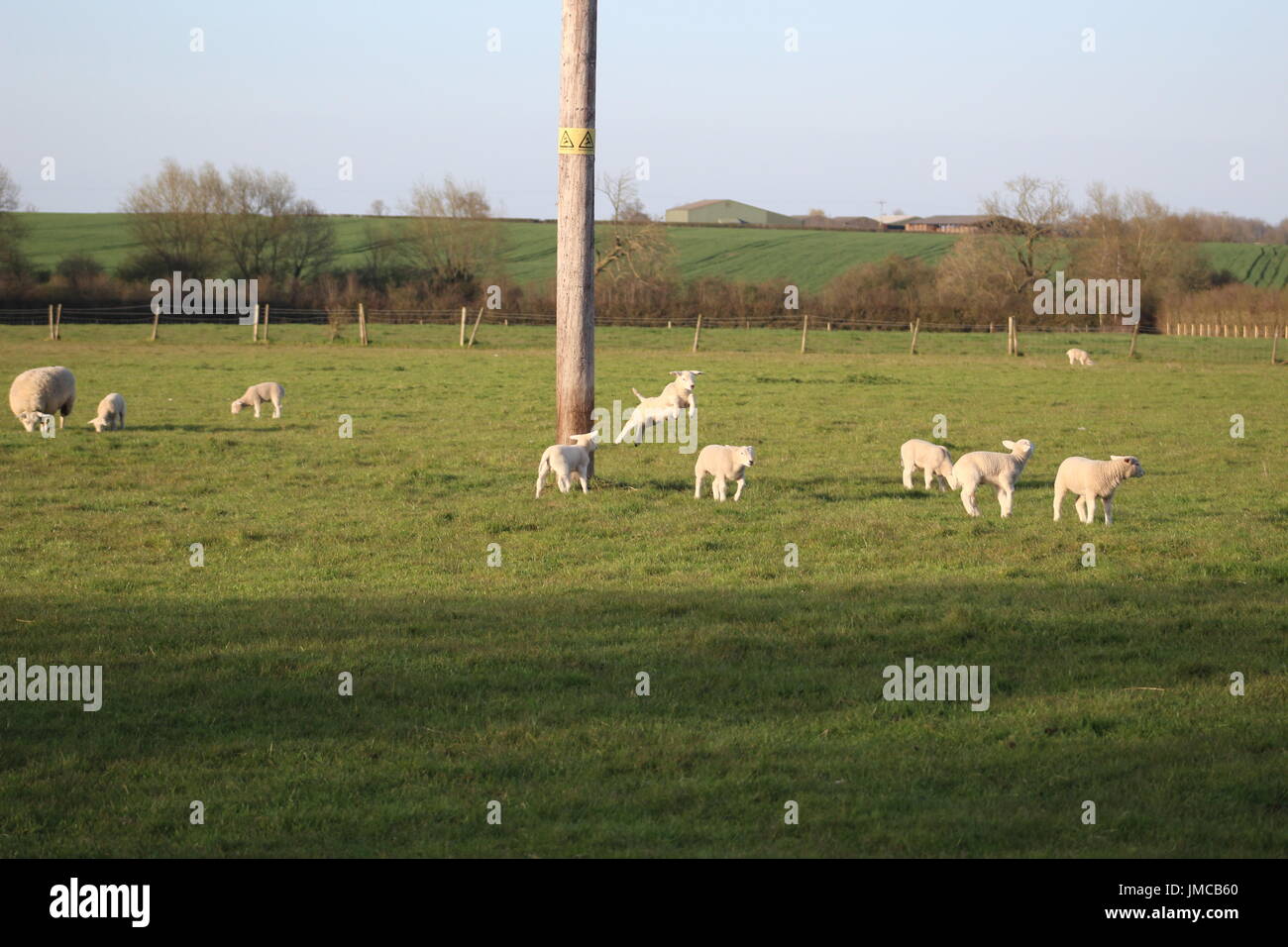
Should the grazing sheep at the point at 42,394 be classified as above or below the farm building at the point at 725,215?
below

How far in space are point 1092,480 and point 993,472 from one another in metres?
1.15

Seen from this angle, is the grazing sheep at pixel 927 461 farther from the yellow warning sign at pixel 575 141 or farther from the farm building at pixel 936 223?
the farm building at pixel 936 223

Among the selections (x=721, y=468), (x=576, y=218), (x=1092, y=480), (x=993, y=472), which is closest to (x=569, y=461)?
(x=721, y=468)

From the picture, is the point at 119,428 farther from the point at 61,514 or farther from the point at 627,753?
the point at 627,753

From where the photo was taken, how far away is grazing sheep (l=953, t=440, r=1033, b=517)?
46.4 feet

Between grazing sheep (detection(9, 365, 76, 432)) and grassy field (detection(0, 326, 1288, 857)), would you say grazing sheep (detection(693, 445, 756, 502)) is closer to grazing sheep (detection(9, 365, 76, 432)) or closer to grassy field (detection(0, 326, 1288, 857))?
grassy field (detection(0, 326, 1288, 857))

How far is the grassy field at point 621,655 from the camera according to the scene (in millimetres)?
5613

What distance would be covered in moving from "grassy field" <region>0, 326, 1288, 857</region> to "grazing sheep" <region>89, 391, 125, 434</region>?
1794 mm

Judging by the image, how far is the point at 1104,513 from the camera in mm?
13836

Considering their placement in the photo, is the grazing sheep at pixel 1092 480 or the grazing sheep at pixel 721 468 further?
the grazing sheep at pixel 721 468

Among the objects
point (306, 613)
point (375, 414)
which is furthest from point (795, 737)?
point (375, 414)

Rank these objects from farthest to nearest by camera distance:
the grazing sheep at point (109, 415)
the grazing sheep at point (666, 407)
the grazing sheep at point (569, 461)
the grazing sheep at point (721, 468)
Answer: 1. the grazing sheep at point (109, 415)
2. the grazing sheep at point (666, 407)
3. the grazing sheep at point (569, 461)
4. the grazing sheep at point (721, 468)

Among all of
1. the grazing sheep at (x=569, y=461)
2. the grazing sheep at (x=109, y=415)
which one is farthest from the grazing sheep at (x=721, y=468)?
the grazing sheep at (x=109, y=415)

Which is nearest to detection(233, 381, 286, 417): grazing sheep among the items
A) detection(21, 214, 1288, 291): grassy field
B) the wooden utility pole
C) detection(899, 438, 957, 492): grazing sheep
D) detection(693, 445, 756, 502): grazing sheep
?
the wooden utility pole
